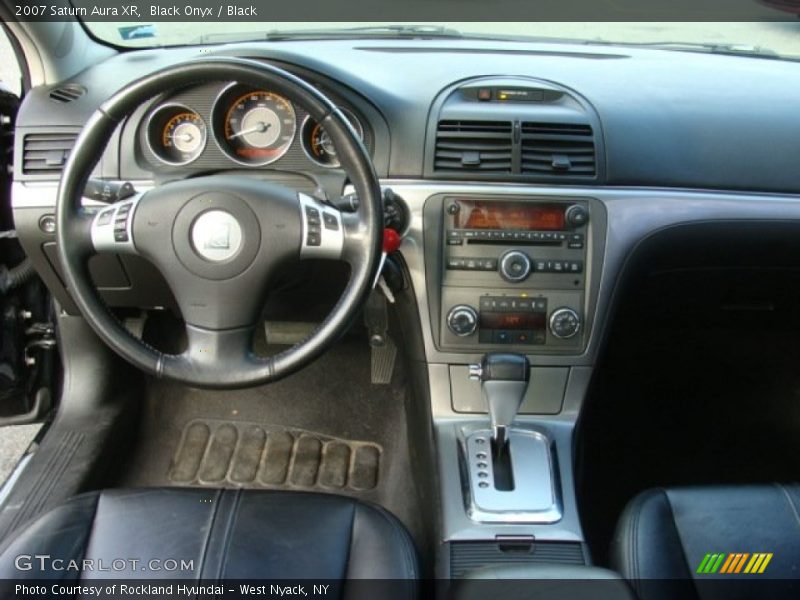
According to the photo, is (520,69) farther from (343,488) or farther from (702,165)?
(343,488)

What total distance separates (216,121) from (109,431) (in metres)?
1.03

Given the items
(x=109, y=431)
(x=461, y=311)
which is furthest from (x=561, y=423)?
(x=109, y=431)

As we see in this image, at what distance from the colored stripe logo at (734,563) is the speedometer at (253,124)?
1168 millimetres

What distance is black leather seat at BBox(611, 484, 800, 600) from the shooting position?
137cm

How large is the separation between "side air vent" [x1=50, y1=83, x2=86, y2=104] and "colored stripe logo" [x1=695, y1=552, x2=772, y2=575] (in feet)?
5.42

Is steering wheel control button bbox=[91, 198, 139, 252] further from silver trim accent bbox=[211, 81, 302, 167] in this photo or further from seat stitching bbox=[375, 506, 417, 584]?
seat stitching bbox=[375, 506, 417, 584]

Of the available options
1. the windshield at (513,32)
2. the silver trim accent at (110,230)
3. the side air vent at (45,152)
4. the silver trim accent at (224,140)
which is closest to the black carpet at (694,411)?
the windshield at (513,32)

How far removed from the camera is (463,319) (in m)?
1.74

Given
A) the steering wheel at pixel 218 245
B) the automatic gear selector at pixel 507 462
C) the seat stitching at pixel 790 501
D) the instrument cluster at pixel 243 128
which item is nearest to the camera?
the steering wheel at pixel 218 245

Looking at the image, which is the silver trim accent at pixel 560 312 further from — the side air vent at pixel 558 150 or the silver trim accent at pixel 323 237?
the silver trim accent at pixel 323 237

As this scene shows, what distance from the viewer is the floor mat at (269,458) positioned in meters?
2.27

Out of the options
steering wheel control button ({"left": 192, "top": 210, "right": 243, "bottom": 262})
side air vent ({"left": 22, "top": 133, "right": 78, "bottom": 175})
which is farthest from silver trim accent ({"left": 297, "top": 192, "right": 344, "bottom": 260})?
side air vent ({"left": 22, "top": 133, "right": 78, "bottom": 175})

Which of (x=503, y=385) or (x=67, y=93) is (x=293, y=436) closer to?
(x=503, y=385)

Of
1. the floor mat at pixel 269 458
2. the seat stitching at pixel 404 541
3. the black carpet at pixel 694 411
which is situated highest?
the seat stitching at pixel 404 541
